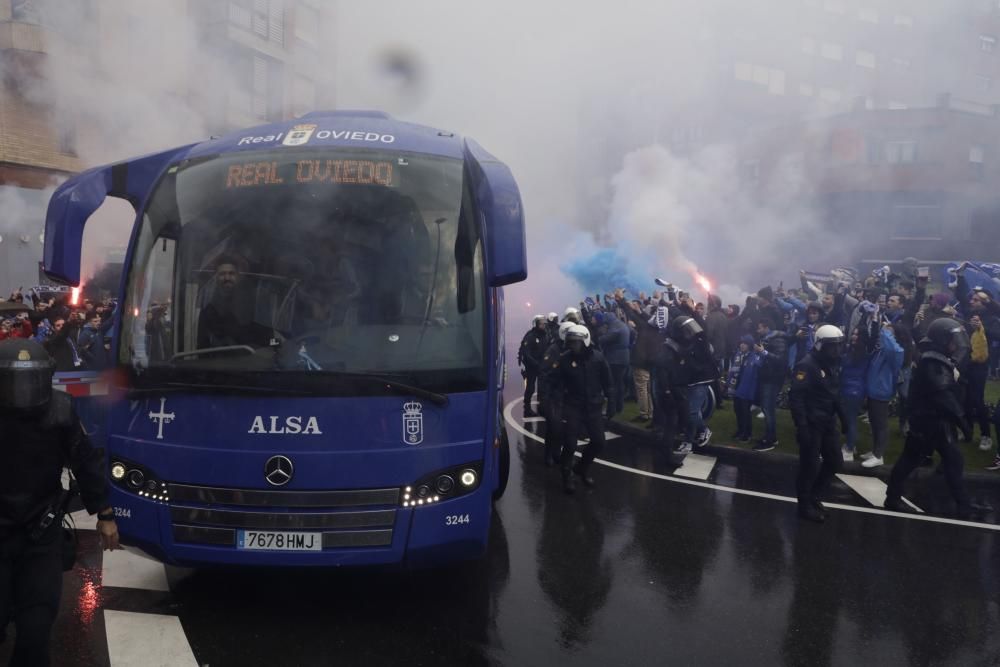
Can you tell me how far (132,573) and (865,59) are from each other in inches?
2351

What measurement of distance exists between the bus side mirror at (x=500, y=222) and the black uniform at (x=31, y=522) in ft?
6.57

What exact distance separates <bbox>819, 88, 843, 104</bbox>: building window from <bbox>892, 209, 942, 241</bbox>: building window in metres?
17.3

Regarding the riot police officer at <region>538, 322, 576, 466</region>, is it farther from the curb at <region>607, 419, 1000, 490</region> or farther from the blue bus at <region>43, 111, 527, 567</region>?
the blue bus at <region>43, 111, 527, 567</region>

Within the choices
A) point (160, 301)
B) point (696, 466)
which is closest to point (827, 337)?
point (696, 466)

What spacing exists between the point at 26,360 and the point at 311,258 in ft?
4.83

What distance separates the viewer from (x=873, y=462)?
7.36 meters

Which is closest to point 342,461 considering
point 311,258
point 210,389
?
point 210,389

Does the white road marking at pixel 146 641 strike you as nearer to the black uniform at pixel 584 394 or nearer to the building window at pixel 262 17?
the black uniform at pixel 584 394

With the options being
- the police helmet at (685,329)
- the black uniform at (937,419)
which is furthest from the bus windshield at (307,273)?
the police helmet at (685,329)

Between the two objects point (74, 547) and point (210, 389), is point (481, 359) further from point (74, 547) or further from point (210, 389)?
point (74, 547)

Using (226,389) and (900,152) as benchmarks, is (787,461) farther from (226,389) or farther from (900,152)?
(900,152)

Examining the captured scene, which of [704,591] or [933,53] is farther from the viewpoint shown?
[933,53]

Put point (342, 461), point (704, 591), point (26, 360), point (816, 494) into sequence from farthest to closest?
1. point (816, 494)
2. point (704, 591)
3. point (342, 461)
4. point (26, 360)

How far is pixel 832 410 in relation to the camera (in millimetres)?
5969
